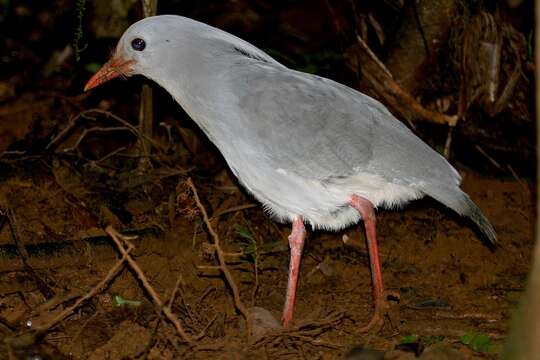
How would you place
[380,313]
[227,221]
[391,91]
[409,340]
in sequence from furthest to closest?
[391,91]
[227,221]
[380,313]
[409,340]

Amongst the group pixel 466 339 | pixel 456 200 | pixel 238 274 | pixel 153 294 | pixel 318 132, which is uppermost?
pixel 318 132

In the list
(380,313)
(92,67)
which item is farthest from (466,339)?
(92,67)

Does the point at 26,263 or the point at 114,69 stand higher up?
the point at 114,69

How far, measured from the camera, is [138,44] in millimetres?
4324

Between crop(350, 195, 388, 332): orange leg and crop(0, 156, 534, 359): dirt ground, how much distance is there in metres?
0.08

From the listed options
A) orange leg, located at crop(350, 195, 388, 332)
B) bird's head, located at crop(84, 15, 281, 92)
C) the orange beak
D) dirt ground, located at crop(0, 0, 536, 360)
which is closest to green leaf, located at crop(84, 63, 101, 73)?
dirt ground, located at crop(0, 0, 536, 360)

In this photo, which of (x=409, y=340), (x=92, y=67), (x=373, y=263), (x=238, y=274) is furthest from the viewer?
(x=92, y=67)

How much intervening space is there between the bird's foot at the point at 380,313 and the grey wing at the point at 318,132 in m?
0.70

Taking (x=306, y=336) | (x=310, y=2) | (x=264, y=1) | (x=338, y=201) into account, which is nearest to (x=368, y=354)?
(x=306, y=336)

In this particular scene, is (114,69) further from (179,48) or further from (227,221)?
(227,221)

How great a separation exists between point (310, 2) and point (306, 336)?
Answer: 6.84 meters

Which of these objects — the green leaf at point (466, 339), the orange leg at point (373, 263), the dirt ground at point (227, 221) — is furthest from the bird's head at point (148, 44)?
the green leaf at point (466, 339)

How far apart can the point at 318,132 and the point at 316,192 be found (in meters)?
0.32

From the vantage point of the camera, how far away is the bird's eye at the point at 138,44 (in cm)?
432
